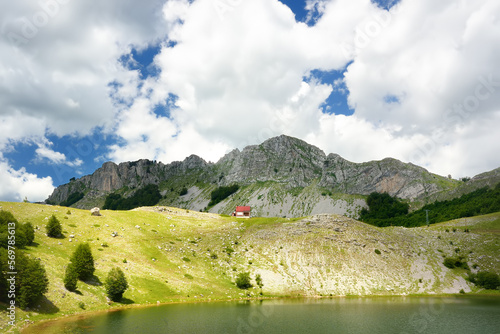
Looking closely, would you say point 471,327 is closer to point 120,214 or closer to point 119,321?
point 119,321

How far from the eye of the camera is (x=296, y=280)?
92938 mm

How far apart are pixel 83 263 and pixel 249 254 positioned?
54.6 m

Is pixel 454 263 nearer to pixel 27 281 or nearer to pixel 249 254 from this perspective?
pixel 249 254

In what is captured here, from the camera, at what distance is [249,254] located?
10369 cm

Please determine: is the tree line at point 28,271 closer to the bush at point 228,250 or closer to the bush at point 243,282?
the bush at point 243,282

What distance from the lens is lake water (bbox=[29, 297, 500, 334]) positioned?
4394cm

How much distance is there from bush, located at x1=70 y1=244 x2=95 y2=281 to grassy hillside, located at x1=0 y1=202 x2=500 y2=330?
2093 millimetres

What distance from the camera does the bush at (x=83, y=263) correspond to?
62778 millimetres

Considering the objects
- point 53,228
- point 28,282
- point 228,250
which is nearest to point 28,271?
point 28,282

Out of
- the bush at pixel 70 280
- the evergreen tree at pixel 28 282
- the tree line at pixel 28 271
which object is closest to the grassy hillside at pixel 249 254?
the bush at pixel 70 280

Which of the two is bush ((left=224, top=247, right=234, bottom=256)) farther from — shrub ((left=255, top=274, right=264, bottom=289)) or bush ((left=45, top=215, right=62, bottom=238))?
bush ((left=45, top=215, right=62, bottom=238))

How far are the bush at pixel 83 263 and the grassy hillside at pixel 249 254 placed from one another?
2.09 metres

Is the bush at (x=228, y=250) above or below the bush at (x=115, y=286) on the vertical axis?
above

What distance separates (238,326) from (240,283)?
40090 millimetres
